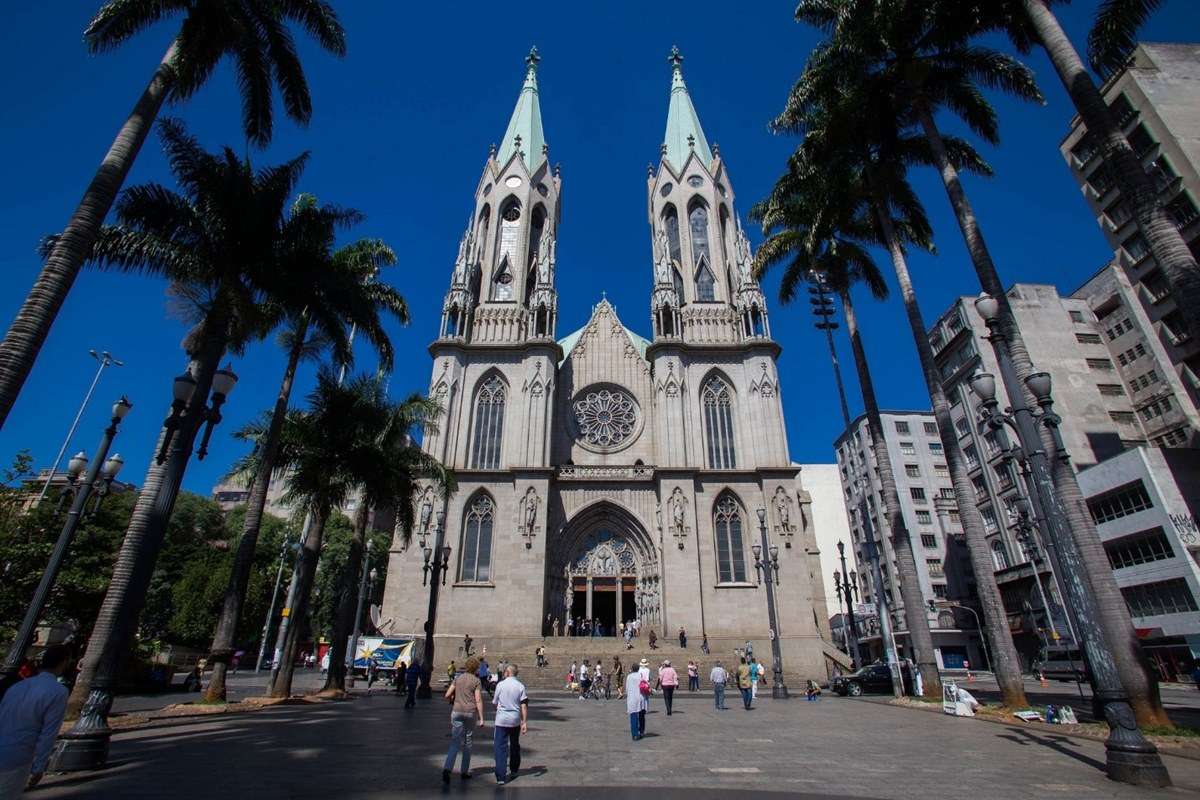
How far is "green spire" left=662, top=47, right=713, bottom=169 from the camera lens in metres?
42.0

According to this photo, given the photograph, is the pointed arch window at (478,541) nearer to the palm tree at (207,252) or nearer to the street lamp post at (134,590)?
the palm tree at (207,252)

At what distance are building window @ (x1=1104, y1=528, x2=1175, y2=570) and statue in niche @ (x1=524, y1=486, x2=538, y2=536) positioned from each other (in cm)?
2620

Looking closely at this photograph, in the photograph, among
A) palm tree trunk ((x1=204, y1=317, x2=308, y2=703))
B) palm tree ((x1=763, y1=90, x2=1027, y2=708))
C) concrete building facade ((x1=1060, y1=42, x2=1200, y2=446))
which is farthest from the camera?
concrete building facade ((x1=1060, y1=42, x2=1200, y2=446))

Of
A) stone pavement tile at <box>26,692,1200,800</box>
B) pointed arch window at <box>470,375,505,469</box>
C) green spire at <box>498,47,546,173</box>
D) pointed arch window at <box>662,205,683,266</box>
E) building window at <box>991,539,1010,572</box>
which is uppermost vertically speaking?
green spire at <box>498,47,546,173</box>

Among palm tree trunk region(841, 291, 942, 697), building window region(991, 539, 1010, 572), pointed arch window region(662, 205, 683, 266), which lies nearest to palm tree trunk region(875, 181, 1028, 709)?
palm tree trunk region(841, 291, 942, 697)

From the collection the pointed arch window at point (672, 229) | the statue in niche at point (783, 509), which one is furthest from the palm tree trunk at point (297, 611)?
the pointed arch window at point (672, 229)

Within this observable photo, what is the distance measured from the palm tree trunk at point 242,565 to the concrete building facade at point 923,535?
122ft

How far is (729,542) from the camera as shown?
28797mm

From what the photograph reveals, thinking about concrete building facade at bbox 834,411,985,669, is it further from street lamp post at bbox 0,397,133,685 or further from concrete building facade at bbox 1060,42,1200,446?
street lamp post at bbox 0,397,133,685

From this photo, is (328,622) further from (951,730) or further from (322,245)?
(951,730)

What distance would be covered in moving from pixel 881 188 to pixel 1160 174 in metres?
19.2

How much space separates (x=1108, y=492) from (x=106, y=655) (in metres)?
38.9

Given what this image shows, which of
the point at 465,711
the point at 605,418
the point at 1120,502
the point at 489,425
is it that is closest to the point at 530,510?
the point at 489,425

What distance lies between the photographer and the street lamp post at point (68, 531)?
8250mm
